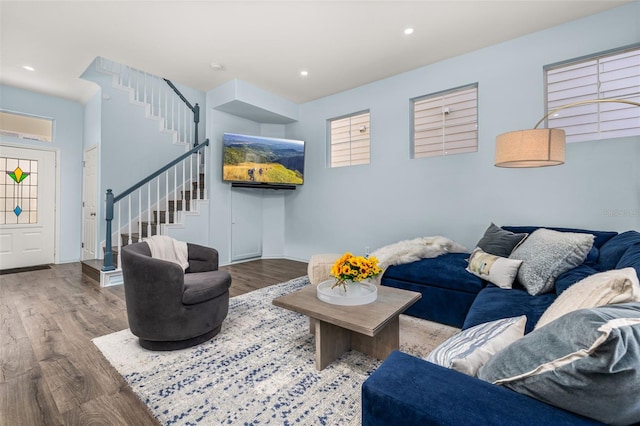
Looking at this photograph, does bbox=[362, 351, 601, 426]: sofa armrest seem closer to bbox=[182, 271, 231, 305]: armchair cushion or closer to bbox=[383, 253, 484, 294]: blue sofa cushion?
bbox=[182, 271, 231, 305]: armchair cushion

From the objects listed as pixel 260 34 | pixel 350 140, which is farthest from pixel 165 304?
pixel 350 140

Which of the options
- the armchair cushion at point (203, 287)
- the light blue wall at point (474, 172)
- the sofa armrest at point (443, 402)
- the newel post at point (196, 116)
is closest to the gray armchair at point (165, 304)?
the armchair cushion at point (203, 287)

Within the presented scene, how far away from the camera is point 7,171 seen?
471 centimetres

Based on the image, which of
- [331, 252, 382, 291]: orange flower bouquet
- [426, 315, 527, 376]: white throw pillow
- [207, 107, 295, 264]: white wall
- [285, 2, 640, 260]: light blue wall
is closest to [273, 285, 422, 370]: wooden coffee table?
[331, 252, 382, 291]: orange flower bouquet

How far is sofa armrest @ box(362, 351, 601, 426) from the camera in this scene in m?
0.67

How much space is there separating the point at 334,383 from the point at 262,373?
48 centimetres

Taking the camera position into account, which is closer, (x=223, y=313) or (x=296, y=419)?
(x=296, y=419)

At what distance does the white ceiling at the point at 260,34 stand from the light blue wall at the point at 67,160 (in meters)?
0.64

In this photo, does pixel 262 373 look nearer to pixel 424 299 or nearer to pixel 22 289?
pixel 424 299

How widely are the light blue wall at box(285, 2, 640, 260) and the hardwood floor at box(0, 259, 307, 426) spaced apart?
6.21ft

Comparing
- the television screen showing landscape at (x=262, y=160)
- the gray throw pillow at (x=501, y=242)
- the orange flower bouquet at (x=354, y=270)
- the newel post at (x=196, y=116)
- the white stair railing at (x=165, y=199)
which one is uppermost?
the newel post at (x=196, y=116)

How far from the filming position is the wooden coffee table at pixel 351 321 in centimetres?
173

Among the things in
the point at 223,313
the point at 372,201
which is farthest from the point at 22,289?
the point at 372,201

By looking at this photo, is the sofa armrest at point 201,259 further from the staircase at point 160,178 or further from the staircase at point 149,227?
the staircase at point 160,178
